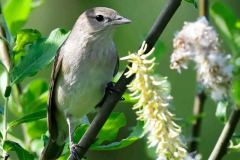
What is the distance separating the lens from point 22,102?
3.27m

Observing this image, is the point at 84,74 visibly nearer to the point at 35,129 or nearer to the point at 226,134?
the point at 35,129

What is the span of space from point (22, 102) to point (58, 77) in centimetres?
Answer: 69

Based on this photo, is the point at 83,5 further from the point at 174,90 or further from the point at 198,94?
the point at 198,94

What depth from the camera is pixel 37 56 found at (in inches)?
100

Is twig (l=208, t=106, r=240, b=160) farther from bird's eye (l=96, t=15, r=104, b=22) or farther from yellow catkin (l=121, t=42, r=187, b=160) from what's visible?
bird's eye (l=96, t=15, r=104, b=22)

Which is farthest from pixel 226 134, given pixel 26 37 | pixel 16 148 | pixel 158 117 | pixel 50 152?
pixel 50 152

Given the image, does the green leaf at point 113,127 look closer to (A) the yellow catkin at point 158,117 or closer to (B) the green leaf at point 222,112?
(B) the green leaf at point 222,112

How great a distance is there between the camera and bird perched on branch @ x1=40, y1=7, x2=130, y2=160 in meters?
3.57

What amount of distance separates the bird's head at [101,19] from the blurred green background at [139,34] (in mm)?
2107

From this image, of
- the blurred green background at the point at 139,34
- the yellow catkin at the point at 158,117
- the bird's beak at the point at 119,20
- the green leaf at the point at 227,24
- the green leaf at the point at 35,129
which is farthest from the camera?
the blurred green background at the point at 139,34

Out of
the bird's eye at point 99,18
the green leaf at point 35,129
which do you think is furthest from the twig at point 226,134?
the bird's eye at point 99,18

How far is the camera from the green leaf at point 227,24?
1.87 meters

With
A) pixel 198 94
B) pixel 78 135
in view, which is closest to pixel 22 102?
pixel 78 135

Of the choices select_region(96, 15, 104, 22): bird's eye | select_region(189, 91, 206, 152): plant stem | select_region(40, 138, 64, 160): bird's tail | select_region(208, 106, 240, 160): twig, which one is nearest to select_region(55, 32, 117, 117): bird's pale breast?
select_region(96, 15, 104, 22): bird's eye
